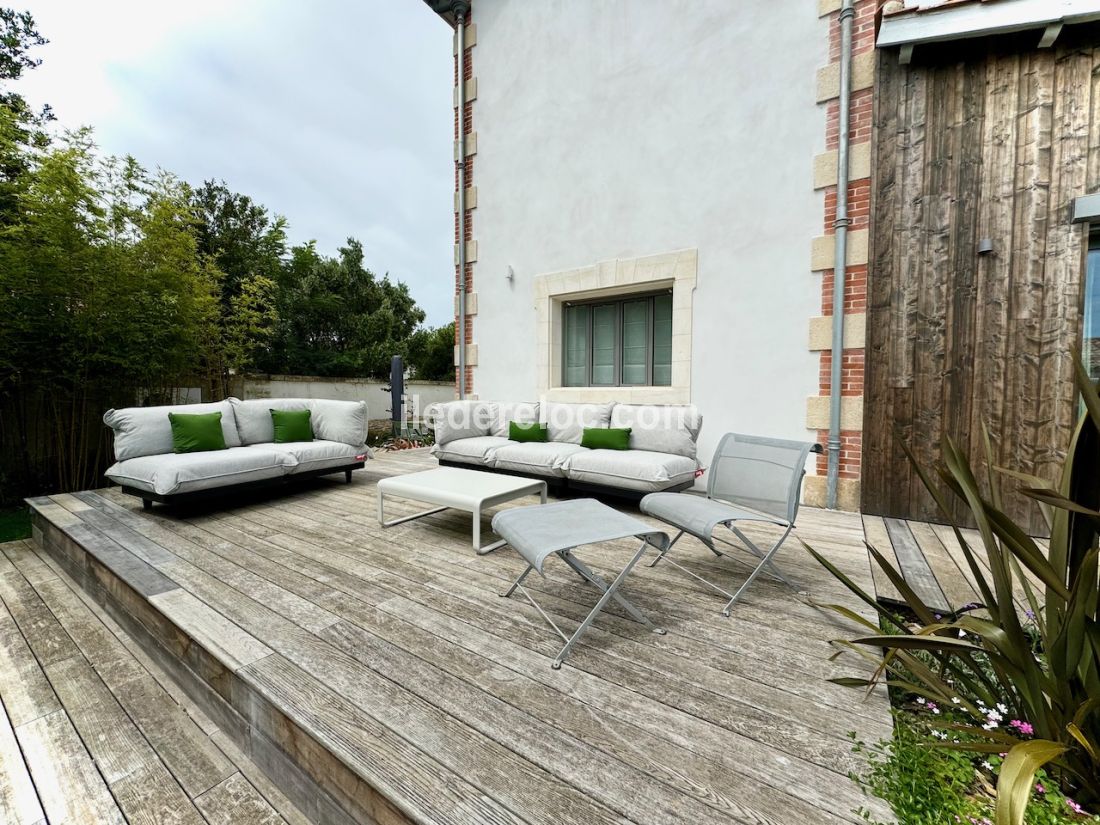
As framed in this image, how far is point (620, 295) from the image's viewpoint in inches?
194

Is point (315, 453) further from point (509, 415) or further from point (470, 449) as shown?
point (509, 415)

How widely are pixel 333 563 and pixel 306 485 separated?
2256 mm

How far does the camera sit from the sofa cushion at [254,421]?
4.12 m

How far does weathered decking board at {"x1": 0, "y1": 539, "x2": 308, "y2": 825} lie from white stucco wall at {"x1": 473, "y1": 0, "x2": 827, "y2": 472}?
155 inches

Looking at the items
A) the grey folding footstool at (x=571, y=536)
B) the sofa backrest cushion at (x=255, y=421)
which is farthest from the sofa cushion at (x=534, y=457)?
the sofa backrest cushion at (x=255, y=421)

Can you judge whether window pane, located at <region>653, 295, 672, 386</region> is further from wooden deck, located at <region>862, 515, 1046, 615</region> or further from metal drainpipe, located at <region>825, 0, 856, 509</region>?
wooden deck, located at <region>862, 515, 1046, 615</region>

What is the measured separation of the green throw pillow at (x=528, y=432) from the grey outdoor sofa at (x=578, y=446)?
85 millimetres

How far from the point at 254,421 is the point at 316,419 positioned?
21.2 inches

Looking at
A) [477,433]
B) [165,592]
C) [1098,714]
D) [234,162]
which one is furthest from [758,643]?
[234,162]

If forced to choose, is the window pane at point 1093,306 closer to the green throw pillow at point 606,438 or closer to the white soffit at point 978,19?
the white soffit at point 978,19

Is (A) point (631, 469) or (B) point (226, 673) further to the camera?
(A) point (631, 469)

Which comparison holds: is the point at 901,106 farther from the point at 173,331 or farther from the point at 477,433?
the point at 173,331

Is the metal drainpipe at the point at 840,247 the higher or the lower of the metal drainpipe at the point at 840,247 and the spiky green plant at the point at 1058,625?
the higher

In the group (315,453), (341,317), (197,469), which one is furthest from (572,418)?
(341,317)
